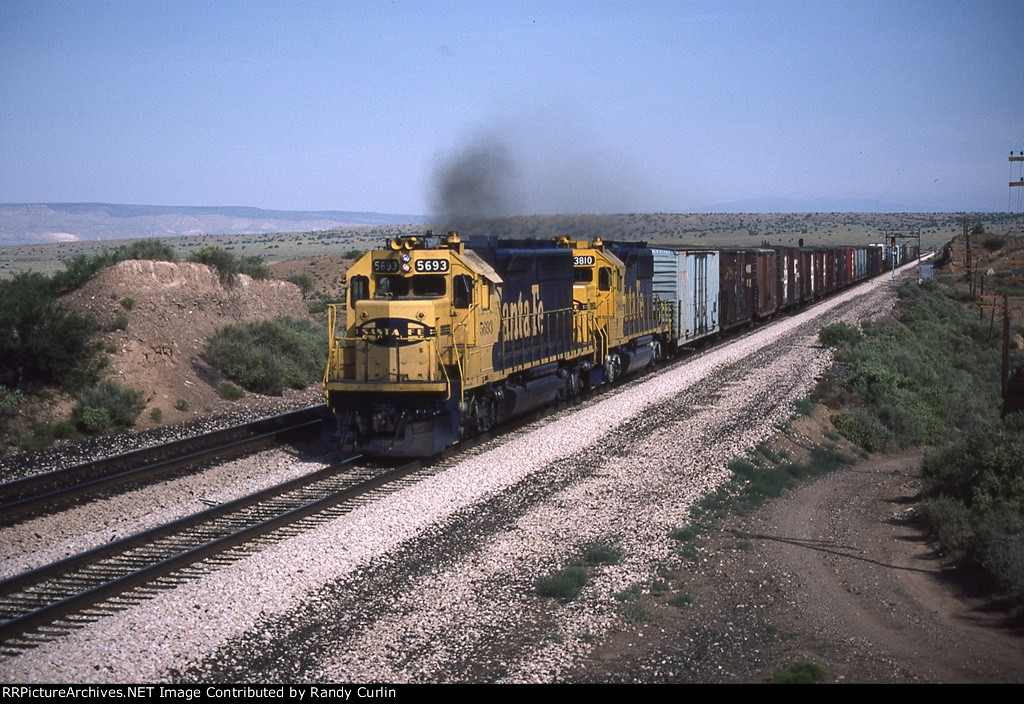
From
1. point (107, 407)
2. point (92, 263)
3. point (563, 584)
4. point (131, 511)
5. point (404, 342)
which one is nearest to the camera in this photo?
point (563, 584)

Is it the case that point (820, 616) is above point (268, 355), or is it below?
below

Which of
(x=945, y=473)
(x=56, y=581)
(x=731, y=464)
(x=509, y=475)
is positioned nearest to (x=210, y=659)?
(x=56, y=581)

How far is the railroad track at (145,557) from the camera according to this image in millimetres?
8617

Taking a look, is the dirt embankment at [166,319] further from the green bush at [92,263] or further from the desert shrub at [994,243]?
the desert shrub at [994,243]

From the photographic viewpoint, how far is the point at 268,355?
2391cm

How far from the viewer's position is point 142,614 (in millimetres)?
8680

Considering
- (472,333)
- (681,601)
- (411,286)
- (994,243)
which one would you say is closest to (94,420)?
(411,286)

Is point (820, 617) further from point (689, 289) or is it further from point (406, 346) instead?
point (689, 289)

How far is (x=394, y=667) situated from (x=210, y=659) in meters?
1.51

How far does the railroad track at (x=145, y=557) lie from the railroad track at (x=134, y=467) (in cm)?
236

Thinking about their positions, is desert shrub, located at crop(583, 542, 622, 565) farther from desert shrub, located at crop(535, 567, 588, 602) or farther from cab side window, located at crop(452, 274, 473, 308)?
cab side window, located at crop(452, 274, 473, 308)

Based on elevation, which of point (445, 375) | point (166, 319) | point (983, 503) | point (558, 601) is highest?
point (166, 319)

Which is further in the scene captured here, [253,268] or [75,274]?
[253,268]

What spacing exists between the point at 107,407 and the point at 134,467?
14.1 feet
